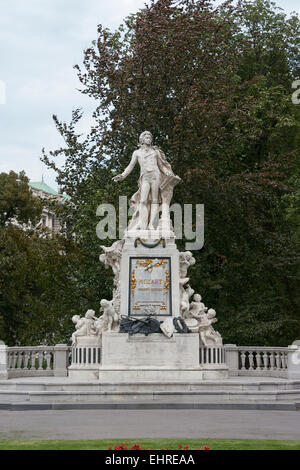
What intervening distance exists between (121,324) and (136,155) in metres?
4.69

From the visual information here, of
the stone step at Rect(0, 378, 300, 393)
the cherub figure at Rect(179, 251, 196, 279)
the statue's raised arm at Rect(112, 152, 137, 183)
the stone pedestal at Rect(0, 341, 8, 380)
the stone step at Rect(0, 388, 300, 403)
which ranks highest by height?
the statue's raised arm at Rect(112, 152, 137, 183)

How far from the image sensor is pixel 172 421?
13.5 metres

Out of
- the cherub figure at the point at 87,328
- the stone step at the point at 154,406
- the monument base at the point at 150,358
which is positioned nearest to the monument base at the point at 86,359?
the cherub figure at the point at 87,328

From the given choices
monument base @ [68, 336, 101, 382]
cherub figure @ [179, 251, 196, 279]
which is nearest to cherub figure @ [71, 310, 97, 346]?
monument base @ [68, 336, 101, 382]

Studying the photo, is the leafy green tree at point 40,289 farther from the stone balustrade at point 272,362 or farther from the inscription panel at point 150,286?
the inscription panel at point 150,286

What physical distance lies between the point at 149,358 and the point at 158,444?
29.9 feet

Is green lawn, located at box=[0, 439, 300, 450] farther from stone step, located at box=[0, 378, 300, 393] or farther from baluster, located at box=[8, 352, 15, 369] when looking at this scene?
baluster, located at box=[8, 352, 15, 369]

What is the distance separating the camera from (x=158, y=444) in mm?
10047

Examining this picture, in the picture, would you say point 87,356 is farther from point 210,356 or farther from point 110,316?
point 210,356

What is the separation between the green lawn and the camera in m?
9.87

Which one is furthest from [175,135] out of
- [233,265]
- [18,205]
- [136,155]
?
[18,205]

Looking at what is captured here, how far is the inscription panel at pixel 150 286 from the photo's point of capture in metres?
20.0

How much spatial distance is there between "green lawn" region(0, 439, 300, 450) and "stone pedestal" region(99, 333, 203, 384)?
8249 mm

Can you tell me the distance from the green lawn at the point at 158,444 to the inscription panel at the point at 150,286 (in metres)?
9.33
